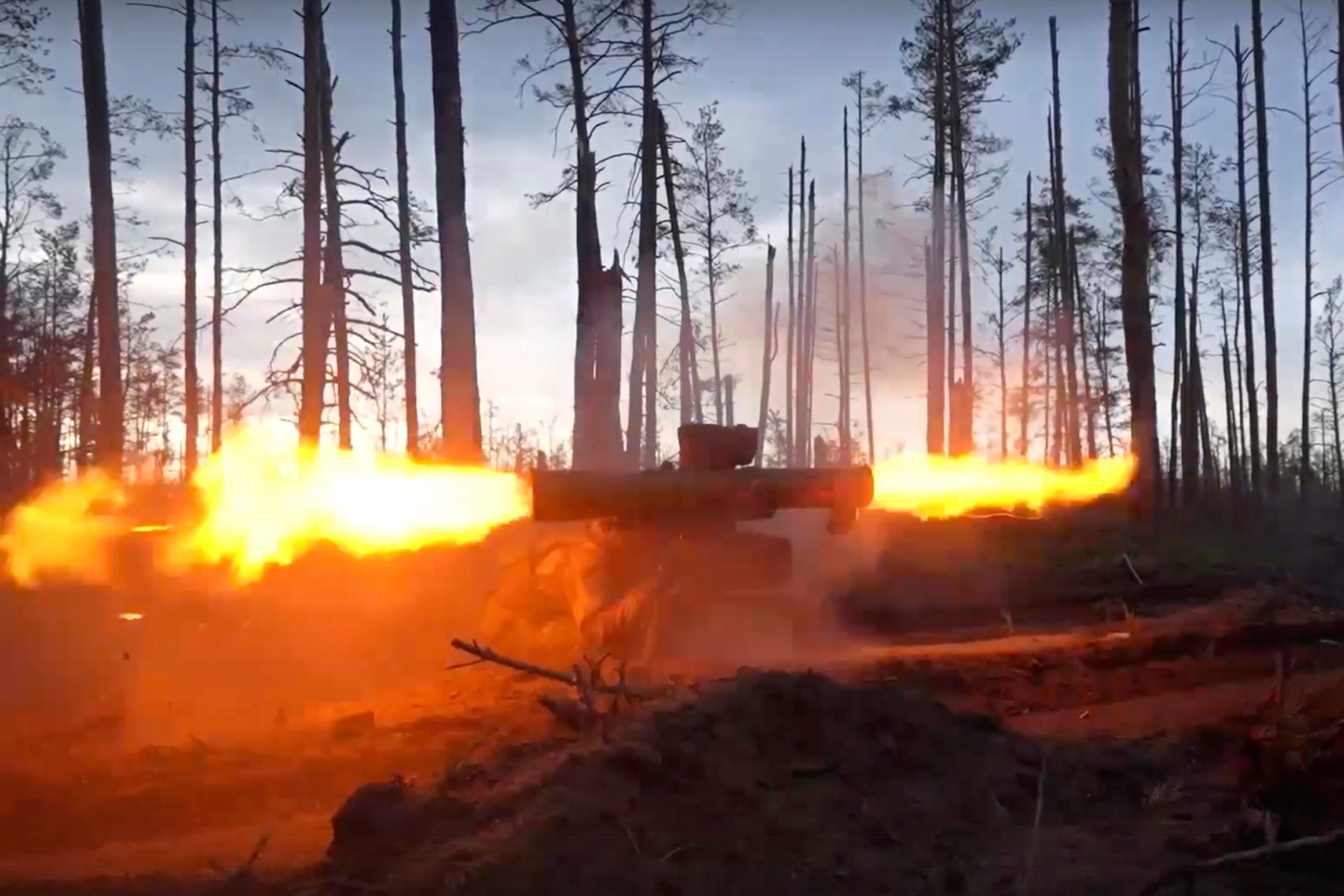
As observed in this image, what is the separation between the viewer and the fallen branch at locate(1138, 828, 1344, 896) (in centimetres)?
570

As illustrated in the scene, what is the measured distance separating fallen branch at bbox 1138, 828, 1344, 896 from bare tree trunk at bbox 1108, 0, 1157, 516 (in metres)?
13.6

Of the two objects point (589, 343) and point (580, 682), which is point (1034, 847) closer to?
point (580, 682)

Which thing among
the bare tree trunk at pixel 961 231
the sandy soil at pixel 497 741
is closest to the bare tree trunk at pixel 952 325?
the bare tree trunk at pixel 961 231

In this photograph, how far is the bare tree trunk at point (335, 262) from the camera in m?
26.1

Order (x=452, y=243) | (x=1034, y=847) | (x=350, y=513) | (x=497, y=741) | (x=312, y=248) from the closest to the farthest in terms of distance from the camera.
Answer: (x=1034, y=847) < (x=497, y=741) < (x=350, y=513) < (x=452, y=243) < (x=312, y=248)

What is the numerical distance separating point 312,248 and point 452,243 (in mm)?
5102

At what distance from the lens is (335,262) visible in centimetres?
2661

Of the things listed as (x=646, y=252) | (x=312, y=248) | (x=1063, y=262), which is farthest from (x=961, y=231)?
(x=312, y=248)

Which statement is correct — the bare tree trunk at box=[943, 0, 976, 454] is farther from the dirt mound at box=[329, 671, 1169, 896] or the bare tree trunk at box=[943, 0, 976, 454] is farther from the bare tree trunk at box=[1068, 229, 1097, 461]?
the dirt mound at box=[329, 671, 1169, 896]

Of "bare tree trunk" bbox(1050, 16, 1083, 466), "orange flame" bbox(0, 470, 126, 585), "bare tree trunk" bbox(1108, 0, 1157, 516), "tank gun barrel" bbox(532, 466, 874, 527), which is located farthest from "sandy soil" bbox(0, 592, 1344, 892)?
"bare tree trunk" bbox(1050, 16, 1083, 466)

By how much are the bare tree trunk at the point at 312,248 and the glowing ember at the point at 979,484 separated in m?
10.1

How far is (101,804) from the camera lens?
26.5 feet

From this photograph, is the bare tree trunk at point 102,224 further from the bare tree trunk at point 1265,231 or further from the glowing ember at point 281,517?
the bare tree trunk at point 1265,231

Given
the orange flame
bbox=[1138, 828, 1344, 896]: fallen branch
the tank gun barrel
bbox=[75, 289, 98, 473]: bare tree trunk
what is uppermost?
bbox=[75, 289, 98, 473]: bare tree trunk
